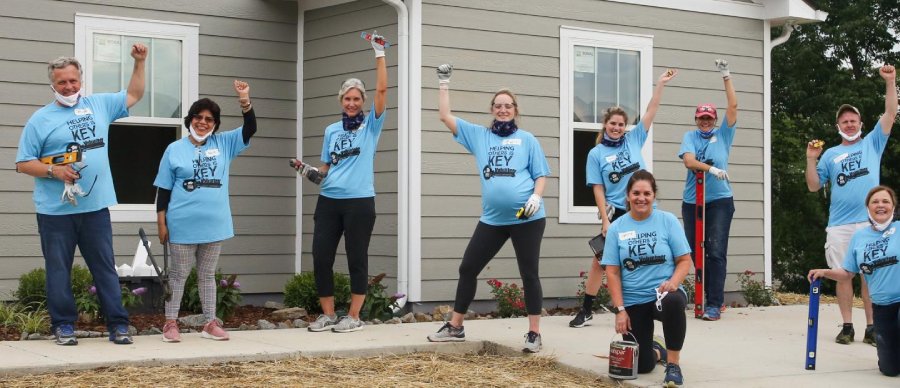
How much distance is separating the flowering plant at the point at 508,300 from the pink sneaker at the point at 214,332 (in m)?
2.78

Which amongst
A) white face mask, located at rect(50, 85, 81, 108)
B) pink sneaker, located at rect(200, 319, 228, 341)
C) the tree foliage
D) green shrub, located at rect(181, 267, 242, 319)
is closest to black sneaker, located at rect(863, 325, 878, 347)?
pink sneaker, located at rect(200, 319, 228, 341)

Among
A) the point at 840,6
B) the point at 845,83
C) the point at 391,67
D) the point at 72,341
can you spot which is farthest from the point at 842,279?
the point at 840,6

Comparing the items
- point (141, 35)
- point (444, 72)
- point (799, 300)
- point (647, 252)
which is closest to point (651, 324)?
point (647, 252)

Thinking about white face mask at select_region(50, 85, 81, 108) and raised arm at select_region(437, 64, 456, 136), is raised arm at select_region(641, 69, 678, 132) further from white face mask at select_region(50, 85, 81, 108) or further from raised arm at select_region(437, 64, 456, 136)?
white face mask at select_region(50, 85, 81, 108)

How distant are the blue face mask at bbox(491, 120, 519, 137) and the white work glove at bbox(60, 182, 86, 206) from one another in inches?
103

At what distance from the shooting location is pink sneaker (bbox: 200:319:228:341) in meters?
7.57

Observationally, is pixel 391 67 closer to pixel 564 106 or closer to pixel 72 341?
pixel 564 106

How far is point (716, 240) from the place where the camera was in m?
9.38

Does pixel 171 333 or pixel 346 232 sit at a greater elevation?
pixel 346 232

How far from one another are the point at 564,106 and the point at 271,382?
489cm

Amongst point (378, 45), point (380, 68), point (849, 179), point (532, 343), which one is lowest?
point (532, 343)

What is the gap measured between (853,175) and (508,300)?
3008mm

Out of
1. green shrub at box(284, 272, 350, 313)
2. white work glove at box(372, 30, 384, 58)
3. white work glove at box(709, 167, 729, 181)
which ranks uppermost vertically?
white work glove at box(372, 30, 384, 58)

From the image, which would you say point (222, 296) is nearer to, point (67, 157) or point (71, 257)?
point (71, 257)
